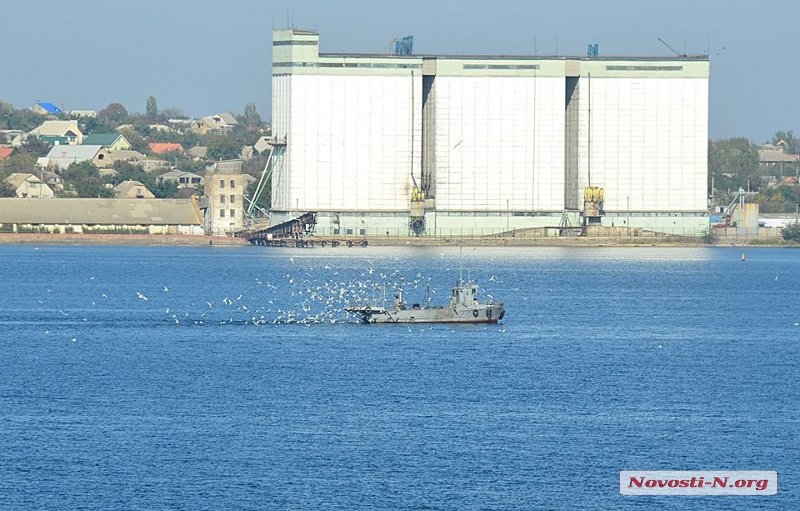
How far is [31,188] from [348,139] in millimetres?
49191

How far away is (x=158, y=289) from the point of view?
99375 mm

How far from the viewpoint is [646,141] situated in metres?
159

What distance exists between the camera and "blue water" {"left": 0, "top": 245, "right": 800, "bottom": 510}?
39594 mm

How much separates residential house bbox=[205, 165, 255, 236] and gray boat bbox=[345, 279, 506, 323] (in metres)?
87.6

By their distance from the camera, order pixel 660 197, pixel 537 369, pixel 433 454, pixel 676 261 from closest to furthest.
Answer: pixel 433 454
pixel 537 369
pixel 676 261
pixel 660 197

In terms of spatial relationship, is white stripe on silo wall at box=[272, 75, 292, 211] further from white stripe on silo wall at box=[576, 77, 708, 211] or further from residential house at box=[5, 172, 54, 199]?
residential house at box=[5, 172, 54, 199]

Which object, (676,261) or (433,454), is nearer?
(433,454)

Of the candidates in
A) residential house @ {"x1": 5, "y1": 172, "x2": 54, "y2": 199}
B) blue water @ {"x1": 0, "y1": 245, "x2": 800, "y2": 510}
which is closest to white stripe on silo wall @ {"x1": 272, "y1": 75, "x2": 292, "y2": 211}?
residential house @ {"x1": 5, "y1": 172, "x2": 54, "y2": 199}

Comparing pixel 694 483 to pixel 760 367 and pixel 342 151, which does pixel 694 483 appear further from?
pixel 342 151

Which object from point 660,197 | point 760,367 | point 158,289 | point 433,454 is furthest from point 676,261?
point 433,454

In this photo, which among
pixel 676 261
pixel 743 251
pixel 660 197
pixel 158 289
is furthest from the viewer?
pixel 743 251

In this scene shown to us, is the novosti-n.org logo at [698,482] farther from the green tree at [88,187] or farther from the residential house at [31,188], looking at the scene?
the residential house at [31,188]

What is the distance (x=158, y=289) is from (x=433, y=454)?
58.3 meters

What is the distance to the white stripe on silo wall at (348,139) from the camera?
153625 mm
